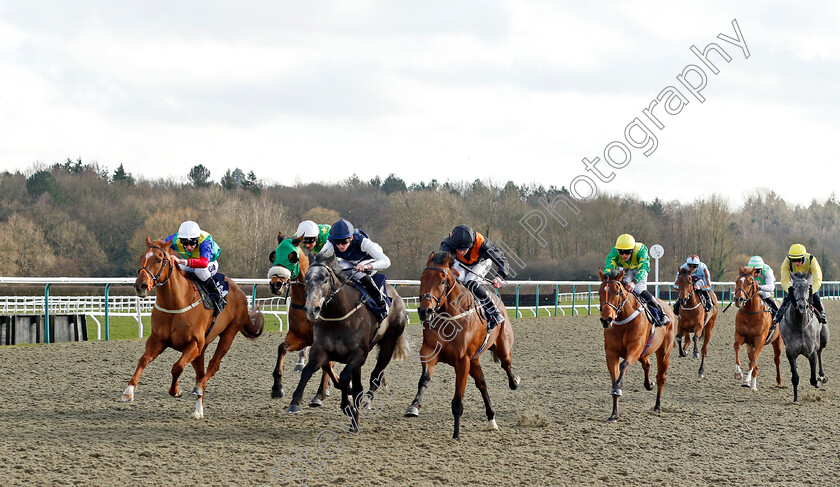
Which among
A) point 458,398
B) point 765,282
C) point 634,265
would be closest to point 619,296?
point 634,265

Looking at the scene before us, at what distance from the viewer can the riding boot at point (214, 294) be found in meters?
7.05

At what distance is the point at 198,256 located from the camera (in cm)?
723

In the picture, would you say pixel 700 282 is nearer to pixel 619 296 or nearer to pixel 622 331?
pixel 622 331

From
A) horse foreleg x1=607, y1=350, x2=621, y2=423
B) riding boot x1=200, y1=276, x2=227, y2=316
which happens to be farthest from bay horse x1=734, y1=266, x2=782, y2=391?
riding boot x1=200, y1=276, x2=227, y2=316

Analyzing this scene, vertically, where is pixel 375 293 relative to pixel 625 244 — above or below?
below

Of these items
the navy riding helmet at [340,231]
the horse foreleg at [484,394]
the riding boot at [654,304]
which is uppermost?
the navy riding helmet at [340,231]

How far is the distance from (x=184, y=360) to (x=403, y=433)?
1993 millimetres

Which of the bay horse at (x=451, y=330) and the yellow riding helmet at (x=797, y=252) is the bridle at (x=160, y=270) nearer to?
the bay horse at (x=451, y=330)

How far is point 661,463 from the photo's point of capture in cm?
535

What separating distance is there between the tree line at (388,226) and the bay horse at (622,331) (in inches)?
827

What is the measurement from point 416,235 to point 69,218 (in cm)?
2165

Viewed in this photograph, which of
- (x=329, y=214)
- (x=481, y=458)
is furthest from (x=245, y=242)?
(x=481, y=458)

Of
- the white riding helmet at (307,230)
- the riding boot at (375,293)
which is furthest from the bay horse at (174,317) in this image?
the riding boot at (375,293)

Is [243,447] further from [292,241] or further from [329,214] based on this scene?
[329,214]
